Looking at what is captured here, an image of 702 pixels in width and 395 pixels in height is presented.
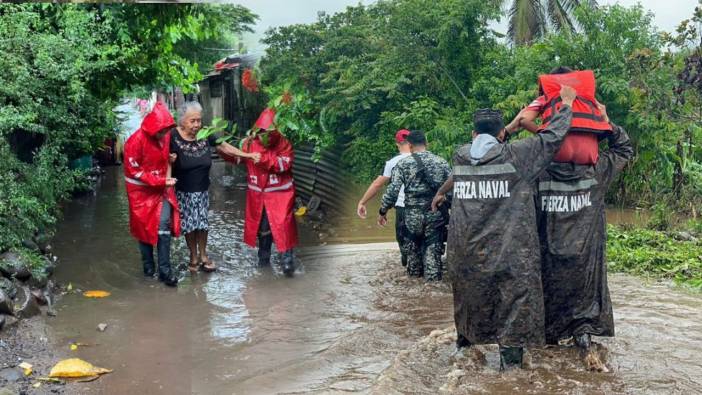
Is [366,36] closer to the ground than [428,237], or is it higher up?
higher up

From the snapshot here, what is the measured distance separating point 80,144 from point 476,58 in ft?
15.5

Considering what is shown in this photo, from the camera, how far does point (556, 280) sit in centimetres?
430

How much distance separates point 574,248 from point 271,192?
131 inches

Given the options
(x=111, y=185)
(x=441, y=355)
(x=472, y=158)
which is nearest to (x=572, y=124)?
(x=472, y=158)

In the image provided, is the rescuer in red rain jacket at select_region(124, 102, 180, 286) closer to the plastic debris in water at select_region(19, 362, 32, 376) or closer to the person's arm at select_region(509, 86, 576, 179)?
the plastic debris in water at select_region(19, 362, 32, 376)

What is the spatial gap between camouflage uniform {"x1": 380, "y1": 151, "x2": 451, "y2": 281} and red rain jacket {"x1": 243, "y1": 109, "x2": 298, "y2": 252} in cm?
89

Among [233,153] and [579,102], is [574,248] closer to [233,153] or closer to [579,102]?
[579,102]

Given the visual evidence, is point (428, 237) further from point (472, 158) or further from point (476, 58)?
point (476, 58)

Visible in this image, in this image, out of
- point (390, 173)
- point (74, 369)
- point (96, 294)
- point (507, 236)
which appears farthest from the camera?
point (390, 173)

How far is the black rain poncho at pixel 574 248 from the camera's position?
4254 mm

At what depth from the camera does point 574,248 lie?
4242 millimetres

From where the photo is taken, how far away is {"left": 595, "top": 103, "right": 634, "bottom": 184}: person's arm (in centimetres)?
441

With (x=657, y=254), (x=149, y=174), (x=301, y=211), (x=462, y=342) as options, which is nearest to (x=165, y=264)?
(x=149, y=174)

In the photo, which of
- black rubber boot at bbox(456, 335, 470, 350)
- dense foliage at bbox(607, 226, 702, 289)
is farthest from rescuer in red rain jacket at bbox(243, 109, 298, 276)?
dense foliage at bbox(607, 226, 702, 289)
